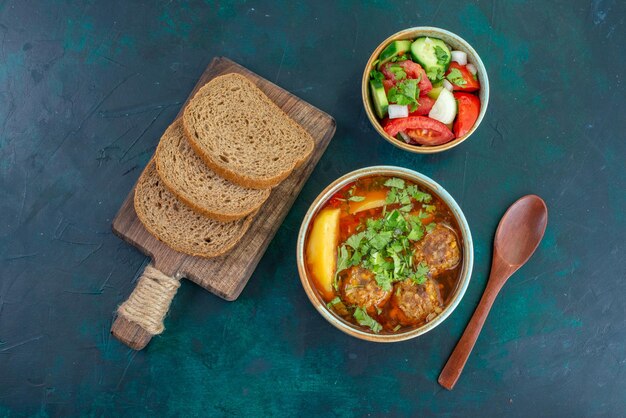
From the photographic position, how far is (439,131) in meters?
2.96

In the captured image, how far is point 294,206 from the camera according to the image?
10.6ft

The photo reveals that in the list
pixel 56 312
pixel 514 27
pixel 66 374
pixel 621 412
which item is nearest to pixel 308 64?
pixel 514 27

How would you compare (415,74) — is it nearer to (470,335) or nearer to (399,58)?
(399,58)

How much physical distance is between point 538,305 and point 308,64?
1.88 meters

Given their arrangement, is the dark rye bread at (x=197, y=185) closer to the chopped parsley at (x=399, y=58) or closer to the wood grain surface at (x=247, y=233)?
the wood grain surface at (x=247, y=233)

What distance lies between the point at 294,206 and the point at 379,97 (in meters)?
0.76

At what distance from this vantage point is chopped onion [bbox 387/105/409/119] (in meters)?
2.94

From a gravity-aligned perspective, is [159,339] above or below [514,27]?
below

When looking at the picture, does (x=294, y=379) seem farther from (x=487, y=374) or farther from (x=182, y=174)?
(x=182, y=174)

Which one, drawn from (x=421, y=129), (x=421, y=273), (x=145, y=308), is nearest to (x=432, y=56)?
(x=421, y=129)

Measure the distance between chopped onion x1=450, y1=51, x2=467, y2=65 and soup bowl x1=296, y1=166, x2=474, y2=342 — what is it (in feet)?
2.25

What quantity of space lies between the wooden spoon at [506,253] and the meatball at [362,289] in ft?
2.18

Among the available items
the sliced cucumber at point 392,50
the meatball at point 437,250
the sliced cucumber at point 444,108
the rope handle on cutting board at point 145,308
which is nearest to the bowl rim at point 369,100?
the sliced cucumber at point 392,50

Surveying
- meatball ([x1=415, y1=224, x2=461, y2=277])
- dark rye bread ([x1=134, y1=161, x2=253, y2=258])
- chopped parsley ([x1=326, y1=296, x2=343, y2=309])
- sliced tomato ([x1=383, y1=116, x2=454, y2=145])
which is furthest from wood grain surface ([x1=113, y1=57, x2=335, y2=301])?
meatball ([x1=415, y1=224, x2=461, y2=277])
